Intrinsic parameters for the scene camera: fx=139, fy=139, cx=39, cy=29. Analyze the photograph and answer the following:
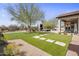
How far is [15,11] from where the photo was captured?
543cm

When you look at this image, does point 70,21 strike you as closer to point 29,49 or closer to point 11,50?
point 29,49

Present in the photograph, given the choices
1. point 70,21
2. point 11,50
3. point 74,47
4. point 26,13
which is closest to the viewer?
point 11,50

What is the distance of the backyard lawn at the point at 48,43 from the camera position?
16.4 ft

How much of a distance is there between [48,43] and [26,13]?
146 cm

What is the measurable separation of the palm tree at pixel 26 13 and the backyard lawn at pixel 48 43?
0.49 metres

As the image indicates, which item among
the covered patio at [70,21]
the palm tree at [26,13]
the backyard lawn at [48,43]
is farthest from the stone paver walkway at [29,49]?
the covered patio at [70,21]

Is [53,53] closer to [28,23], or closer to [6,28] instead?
[28,23]

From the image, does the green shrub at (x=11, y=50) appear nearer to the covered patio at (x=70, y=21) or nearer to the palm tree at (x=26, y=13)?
the palm tree at (x=26, y=13)

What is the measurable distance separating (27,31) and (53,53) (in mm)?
1456

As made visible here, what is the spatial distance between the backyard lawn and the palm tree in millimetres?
495

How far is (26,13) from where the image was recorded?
5.50 meters

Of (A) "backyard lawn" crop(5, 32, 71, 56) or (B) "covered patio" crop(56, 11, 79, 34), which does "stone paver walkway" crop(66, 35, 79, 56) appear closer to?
(A) "backyard lawn" crop(5, 32, 71, 56)

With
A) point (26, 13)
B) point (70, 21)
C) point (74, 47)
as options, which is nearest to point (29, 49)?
point (26, 13)

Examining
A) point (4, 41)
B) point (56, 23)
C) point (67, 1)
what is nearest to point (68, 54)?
point (56, 23)
